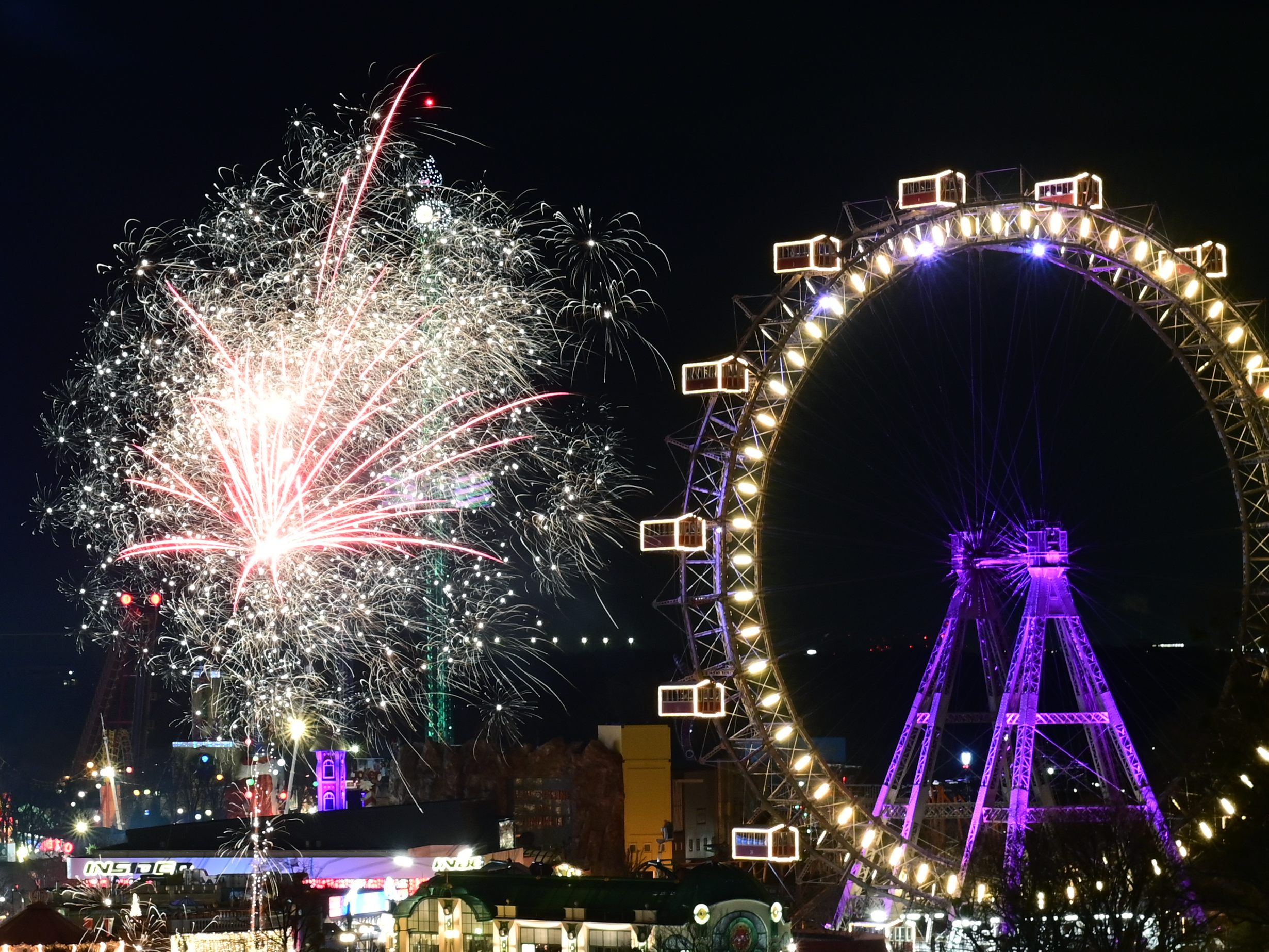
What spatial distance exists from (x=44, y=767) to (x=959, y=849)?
112327 mm

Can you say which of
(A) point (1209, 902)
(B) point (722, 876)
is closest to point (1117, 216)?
(A) point (1209, 902)

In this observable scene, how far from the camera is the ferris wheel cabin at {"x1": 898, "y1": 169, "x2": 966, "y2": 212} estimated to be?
42969mm

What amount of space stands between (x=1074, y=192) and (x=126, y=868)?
4537 cm

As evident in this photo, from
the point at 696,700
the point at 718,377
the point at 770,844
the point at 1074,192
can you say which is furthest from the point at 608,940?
the point at 1074,192

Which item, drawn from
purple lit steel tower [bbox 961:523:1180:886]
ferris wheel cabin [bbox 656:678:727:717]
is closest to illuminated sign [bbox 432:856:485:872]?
ferris wheel cabin [bbox 656:678:727:717]

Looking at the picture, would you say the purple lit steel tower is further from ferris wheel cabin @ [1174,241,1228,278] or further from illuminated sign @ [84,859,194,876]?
illuminated sign @ [84,859,194,876]

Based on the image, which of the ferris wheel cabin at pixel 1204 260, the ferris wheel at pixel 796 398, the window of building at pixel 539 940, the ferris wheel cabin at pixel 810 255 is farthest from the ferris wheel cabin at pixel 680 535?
the ferris wheel cabin at pixel 1204 260

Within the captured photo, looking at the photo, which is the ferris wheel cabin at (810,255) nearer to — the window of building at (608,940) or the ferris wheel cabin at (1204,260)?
the ferris wheel cabin at (1204,260)

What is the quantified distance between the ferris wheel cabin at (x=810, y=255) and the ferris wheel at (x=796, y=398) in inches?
1.8

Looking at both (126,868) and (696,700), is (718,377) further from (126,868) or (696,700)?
(126,868)

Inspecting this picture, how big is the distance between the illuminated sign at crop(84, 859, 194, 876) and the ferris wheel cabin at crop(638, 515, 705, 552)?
94.8 feet

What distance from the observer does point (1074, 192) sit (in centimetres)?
4241

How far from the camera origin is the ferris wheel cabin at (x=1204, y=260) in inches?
1674

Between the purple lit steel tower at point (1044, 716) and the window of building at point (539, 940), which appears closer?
the purple lit steel tower at point (1044, 716)
